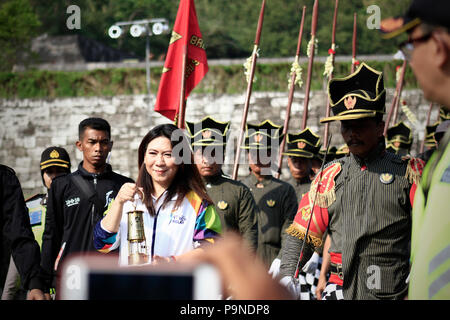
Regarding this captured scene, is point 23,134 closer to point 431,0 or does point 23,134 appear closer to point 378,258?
point 378,258

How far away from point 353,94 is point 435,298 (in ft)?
10.1

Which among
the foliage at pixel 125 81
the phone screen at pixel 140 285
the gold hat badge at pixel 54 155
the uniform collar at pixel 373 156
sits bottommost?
the phone screen at pixel 140 285

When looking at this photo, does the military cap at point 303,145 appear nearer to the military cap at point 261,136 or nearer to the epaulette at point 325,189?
the military cap at point 261,136

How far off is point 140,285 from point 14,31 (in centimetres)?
2580

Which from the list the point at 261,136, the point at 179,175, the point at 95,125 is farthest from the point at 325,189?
the point at 261,136

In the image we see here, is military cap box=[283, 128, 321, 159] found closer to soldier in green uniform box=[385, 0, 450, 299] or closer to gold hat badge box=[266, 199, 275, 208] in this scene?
gold hat badge box=[266, 199, 275, 208]

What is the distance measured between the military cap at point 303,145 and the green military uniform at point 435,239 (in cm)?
734

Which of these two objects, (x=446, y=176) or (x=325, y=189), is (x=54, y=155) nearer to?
(x=325, y=189)

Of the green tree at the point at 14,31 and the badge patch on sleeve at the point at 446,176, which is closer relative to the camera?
the badge patch on sleeve at the point at 446,176

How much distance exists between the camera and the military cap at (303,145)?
938 centimetres

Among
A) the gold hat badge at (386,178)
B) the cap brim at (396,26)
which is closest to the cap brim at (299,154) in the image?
the gold hat badge at (386,178)

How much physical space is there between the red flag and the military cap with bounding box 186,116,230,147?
52cm

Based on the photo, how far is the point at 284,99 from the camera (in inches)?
866

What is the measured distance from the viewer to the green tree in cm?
2517
